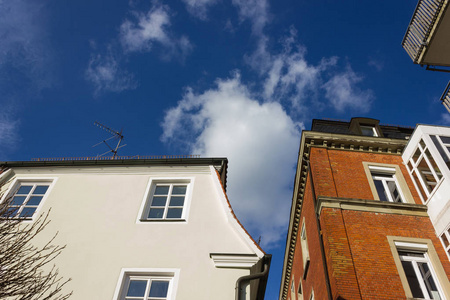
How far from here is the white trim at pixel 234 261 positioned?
28.2ft

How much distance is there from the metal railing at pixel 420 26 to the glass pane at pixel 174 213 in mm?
10873

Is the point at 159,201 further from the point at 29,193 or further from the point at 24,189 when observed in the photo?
the point at 24,189

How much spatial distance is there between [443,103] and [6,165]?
17582 millimetres

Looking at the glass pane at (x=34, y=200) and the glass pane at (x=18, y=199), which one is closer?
the glass pane at (x=34, y=200)

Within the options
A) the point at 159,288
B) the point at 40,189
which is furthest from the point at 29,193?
the point at 159,288

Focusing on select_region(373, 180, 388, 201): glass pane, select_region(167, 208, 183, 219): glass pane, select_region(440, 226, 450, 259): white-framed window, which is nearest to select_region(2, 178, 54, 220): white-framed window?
select_region(167, 208, 183, 219): glass pane

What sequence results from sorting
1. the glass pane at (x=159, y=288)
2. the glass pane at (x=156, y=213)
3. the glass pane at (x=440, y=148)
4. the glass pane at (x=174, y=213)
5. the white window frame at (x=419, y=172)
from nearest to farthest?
the glass pane at (x=159, y=288), the glass pane at (x=174, y=213), the glass pane at (x=156, y=213), the glass pane at (x=440, y=148), the white window frame at (x=419, y=172)

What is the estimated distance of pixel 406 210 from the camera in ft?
45.7

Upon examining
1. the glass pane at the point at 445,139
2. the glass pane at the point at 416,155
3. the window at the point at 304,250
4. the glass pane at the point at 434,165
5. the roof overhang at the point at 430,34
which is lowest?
the window at the point at 304,250

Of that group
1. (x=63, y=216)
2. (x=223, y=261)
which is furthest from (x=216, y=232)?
(x=63, y=216)

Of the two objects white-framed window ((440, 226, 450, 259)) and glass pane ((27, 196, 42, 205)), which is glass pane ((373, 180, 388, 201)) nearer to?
white-framed window ((440, 226, 450, 259))

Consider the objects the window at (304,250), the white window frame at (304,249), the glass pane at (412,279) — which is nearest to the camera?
the glass pane at (412,279)

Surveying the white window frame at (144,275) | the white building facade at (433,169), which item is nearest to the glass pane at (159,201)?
the white window frame at (144,275)

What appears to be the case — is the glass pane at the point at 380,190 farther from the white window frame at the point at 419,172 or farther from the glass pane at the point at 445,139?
the glass pane at the point at 445,139
